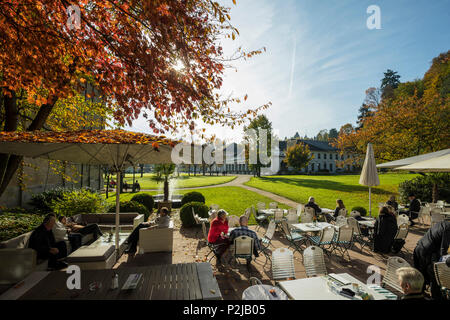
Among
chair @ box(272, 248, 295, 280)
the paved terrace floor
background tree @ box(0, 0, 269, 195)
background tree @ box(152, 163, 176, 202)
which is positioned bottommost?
the paved terrace floor

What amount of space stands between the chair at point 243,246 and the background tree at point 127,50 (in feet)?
10.8

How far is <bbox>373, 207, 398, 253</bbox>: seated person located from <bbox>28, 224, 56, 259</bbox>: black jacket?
949cm

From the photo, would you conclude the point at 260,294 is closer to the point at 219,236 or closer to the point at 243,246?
the point at 243,246

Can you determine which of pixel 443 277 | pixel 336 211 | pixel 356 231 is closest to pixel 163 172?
pixel 336 211

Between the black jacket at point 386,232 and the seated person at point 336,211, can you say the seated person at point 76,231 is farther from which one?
the seated person at point 336,211

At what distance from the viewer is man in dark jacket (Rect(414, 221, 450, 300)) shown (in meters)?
4.21

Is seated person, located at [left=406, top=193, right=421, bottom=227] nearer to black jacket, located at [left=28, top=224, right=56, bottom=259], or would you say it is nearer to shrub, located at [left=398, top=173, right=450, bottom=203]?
shrub, located at [left=398, top=173, right=450, bottom=203]

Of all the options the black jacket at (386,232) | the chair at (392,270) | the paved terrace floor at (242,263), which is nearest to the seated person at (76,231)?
the paved terrace floor at (242,263)

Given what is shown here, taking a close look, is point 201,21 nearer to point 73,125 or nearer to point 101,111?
point 101,111

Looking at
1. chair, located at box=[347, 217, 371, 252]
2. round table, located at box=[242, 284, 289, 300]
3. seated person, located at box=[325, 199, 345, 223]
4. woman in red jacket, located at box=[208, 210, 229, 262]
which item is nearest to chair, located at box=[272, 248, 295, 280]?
round table, located at box=[242, 284, 289, 300]

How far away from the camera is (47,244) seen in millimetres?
4953

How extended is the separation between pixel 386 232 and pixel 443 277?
10.6 feet
